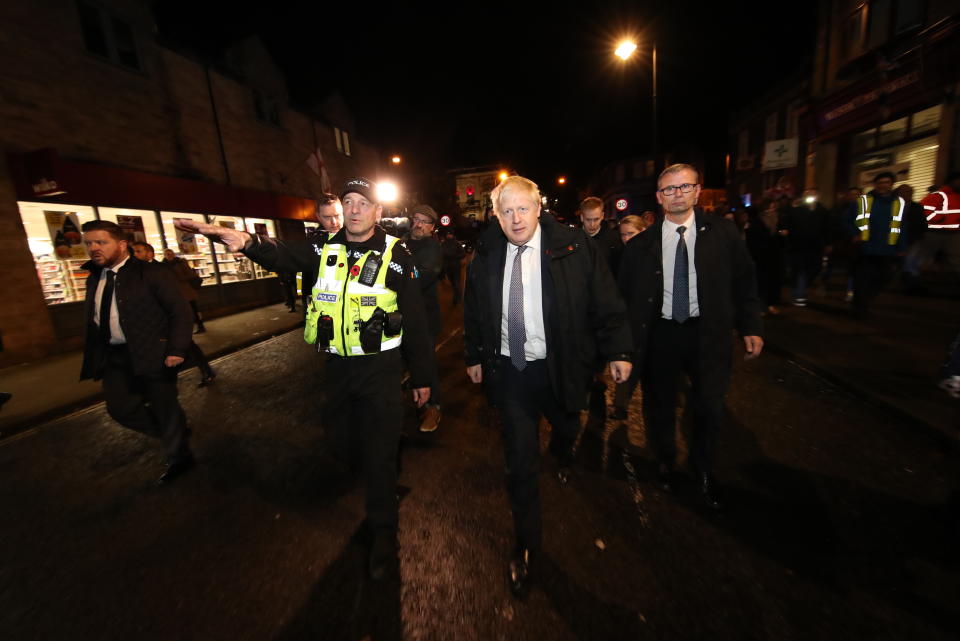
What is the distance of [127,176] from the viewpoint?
10.5 metres

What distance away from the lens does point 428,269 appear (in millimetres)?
4262

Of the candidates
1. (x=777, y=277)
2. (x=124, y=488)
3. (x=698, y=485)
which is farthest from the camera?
(x=777, y=277)

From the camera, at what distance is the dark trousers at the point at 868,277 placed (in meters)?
6.79

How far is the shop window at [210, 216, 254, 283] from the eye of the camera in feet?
45.1

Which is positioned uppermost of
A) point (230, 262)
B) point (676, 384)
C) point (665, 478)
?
point (230, 262)

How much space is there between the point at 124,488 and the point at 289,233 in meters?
15.2

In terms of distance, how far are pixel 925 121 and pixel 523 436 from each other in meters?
14.4

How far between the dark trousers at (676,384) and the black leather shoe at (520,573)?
147 cm

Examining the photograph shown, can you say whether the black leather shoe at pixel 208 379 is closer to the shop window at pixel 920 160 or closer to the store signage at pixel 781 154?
the store signage at pixel 781 154

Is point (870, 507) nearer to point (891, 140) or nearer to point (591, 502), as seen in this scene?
point (591, 502)

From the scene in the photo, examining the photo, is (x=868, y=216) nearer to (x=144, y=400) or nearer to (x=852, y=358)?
(x=852, y=358)

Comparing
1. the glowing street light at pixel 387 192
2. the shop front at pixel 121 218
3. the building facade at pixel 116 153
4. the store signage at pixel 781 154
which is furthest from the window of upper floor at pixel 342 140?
the store signage at pixel 781 154

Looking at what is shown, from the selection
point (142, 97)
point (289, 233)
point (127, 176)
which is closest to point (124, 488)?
point (127, 176)

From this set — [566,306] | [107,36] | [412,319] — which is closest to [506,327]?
[566,306]
